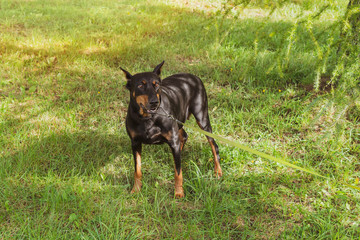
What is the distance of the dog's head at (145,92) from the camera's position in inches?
108

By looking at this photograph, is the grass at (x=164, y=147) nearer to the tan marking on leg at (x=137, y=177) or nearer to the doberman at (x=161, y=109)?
the tan marking on leg at (x=137, y=177)

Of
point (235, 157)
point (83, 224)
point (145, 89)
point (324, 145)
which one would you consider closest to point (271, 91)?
point (324, 145)

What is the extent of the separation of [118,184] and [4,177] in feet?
4.37

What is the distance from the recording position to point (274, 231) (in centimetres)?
282

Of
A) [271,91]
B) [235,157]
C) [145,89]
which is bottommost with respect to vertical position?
[235,157]

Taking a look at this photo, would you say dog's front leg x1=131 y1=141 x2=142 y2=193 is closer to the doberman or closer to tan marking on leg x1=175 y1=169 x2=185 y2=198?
the doberman

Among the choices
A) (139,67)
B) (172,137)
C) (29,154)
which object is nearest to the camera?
(172,137)

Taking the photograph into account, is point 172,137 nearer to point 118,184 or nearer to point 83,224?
point 118,184

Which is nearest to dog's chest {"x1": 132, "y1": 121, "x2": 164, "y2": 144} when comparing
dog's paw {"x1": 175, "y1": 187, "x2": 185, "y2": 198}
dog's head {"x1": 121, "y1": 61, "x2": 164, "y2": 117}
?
dog's head {"x1": 121, "y1": 61, "x2": 164, "y2": 117}

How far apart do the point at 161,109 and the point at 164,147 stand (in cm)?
116

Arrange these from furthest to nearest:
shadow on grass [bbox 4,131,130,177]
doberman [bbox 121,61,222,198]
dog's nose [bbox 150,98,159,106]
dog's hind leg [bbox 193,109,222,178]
→ 1. dog's hind leg [bbox 193,109,222,178]
2. shadow on grass [bbox 4,131,130,177]
3. doberman [bbox 121,61,222,198]
4. dog's nose [bbox 150,98,159,106]

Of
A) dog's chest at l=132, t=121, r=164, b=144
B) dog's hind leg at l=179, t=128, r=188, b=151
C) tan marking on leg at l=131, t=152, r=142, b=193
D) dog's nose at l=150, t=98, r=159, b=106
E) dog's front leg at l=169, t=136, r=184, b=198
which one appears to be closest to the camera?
dog's nose at l=150, t=98, r=159, b=106

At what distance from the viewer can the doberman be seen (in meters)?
2.84

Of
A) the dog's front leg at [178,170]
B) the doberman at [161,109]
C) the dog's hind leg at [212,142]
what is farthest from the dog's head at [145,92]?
the dog's hind leg at [212,142]
